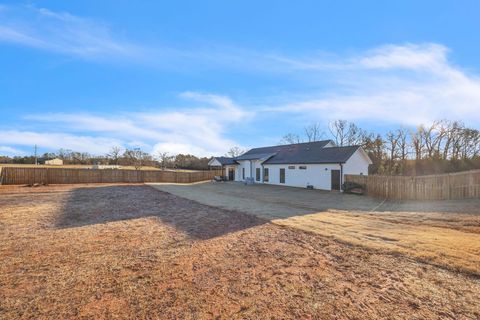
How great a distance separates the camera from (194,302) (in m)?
3.47

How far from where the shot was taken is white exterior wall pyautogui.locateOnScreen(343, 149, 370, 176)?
2055 cm

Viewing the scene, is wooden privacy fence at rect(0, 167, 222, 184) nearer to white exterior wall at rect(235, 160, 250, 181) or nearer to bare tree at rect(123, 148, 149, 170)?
white exterior wall at rect(235, 160, 250, 181)

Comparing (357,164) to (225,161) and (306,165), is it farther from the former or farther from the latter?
(225,161)

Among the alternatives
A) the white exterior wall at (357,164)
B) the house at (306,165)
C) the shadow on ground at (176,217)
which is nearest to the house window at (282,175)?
the house at (306,165)

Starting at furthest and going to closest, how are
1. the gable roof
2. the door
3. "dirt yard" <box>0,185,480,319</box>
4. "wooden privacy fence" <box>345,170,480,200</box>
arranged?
the gable roof → the door → "wooden privacy fence" <box>345,170,480,200</box> → "dirt yard" <box>0,185,480,319</box>

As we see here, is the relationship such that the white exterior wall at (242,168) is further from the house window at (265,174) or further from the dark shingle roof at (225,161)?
the house window at (265,174)

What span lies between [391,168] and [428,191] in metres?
17.6

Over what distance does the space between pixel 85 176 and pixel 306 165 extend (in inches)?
858

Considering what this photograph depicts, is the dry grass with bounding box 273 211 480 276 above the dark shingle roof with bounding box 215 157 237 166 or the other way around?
the other way around

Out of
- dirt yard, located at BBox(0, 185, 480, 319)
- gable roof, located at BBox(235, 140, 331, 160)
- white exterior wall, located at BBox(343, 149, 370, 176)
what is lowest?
dirt yard, located at BBox(0, 185, 480, 319)

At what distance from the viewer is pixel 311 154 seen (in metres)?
24.7

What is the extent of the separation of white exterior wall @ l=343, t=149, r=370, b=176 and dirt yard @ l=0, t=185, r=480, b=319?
1336 centimetres

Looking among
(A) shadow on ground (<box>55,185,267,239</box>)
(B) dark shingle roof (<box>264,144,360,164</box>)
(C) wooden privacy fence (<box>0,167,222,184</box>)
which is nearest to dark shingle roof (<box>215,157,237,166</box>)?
(C) wooden privacy fence (<box>0,167,222,184</box>)

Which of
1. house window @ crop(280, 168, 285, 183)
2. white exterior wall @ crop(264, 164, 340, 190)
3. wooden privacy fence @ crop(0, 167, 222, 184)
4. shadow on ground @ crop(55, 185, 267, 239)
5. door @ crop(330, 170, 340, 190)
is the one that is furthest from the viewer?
house window @ crop(280, 168, 285, 183)
